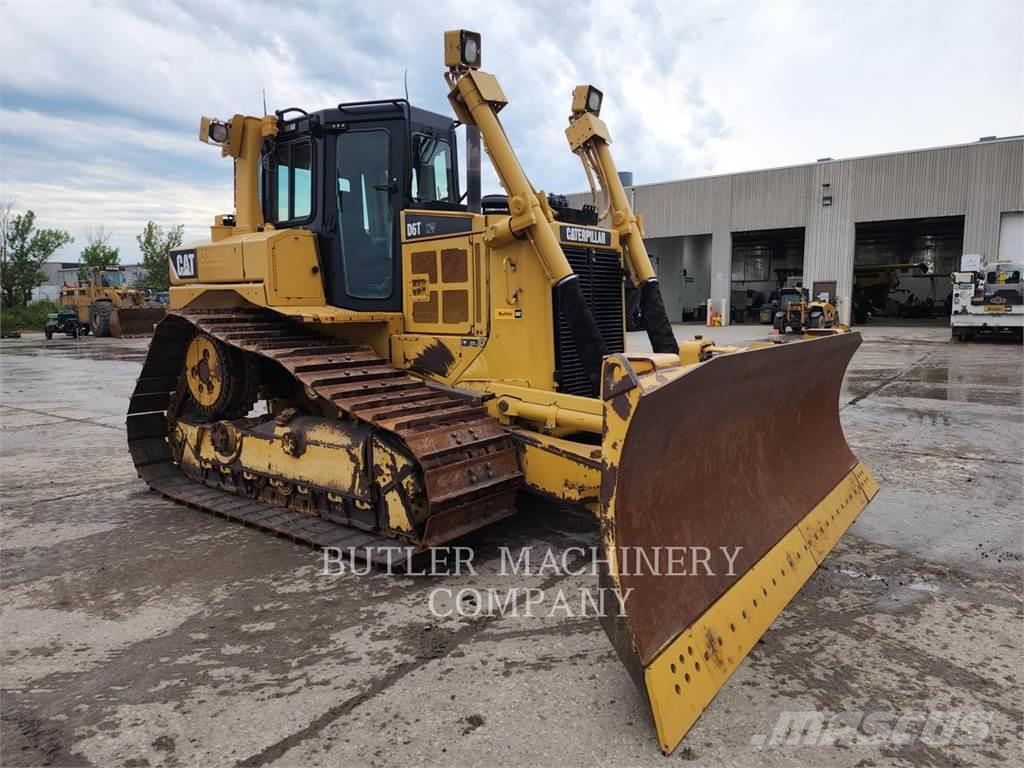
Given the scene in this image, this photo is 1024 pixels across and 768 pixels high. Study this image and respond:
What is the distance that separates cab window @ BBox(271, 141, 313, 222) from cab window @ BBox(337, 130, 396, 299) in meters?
0.37

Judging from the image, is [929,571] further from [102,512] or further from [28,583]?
[102,512]

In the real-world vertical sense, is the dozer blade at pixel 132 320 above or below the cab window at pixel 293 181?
below

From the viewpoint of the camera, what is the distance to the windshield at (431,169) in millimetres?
5232

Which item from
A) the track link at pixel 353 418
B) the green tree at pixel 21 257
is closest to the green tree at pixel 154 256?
the green tree at pixel 21 257

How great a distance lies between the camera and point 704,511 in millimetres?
3361

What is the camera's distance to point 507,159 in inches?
187

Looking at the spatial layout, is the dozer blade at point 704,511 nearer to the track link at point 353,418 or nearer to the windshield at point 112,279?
the track link at point 353,418

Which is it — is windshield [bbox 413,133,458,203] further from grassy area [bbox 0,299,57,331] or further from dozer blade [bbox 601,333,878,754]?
grassy area [bbox 0,299,57,331]

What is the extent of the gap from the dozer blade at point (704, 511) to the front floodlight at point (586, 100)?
2.94 meters

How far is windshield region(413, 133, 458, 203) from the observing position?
5232 mm

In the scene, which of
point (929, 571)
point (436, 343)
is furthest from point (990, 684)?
point (436, 343)

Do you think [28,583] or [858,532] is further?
[858,532]

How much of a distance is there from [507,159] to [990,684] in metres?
3.97

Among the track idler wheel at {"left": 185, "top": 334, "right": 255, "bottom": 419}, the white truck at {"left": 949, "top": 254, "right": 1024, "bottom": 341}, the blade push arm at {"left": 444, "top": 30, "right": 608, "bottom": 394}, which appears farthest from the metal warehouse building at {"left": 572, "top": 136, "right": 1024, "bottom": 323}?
the track idler wheel at {"left": 185, "top": 334, "right": 255, "bottom": 419}
